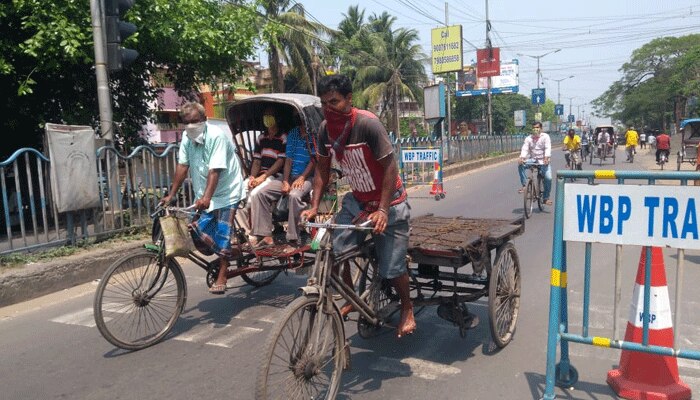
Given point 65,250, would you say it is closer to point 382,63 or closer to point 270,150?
point 270,150

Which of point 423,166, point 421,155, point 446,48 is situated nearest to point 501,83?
point 446,48

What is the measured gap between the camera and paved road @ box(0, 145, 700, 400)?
12.0ft

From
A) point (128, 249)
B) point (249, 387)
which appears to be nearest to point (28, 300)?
point (128, 249)

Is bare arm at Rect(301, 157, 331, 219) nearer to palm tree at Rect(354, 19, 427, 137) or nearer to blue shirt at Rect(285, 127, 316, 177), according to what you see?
blue shirt at Rect(285, 127, 316, 177)

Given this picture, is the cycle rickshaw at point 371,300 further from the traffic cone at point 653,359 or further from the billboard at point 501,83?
the billboard at point 501,83

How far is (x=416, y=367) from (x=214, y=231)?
209 cm

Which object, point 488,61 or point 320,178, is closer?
point 320,178

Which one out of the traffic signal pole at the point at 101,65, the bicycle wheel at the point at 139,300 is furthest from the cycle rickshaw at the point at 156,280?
the traffic signal pole at the point at 101,65

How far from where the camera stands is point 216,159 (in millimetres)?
4820

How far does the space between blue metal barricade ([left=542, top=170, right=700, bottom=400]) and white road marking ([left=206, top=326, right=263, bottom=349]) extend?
2.38m

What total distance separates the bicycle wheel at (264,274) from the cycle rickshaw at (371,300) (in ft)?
3.99

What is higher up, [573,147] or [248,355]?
[573,147]

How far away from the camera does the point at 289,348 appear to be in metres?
2.98

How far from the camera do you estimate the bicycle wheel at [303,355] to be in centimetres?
284
